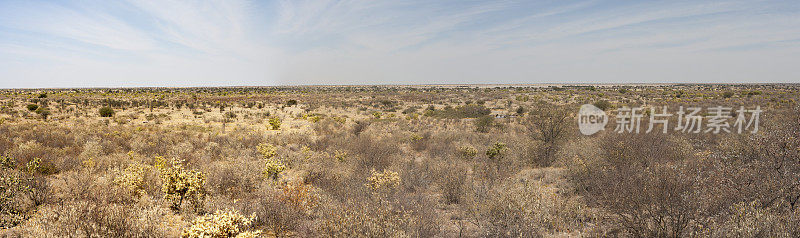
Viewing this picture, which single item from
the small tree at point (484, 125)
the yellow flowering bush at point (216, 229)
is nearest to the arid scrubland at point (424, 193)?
the yellow flowering bush at point (216, 229)

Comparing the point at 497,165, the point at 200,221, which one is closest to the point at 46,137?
the point at 200,221

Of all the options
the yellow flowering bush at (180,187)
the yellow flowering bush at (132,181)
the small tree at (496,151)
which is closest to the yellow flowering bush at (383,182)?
the yellow flowering bush at (180,187)

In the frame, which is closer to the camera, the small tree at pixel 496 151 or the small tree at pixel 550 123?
the small tree at pixel 496 151

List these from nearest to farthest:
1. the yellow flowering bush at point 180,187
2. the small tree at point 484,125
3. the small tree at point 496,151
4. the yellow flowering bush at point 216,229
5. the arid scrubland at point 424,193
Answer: the yellow flowering bush at point 216,229
the arid scrubland at point 424,193
the yellow flowering bush at point 180,187
the small tree at point 496,151
the small tree at point 484,125

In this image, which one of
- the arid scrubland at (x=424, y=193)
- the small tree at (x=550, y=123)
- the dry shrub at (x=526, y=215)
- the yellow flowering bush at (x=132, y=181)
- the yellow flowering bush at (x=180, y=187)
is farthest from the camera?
the small tree at (x=550, y=123)

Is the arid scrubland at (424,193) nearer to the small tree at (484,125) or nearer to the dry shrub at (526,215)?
the dry shrub at (526,215)

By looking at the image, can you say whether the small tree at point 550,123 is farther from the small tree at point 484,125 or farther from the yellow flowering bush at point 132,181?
the yellow flowering bush at point 132,181

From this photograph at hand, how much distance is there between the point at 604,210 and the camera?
237 inches

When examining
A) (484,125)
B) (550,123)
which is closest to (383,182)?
(550,123)

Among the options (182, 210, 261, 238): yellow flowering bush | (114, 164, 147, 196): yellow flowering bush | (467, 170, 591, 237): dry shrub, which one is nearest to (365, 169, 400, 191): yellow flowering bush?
(467, 170, 591, 237): dry shrub

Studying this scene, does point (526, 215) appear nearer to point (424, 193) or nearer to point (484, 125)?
point (424, 193)

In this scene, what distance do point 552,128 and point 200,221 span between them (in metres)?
11.7

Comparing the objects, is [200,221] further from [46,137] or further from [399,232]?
[46,137]

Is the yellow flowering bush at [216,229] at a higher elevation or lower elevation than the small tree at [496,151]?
higher
